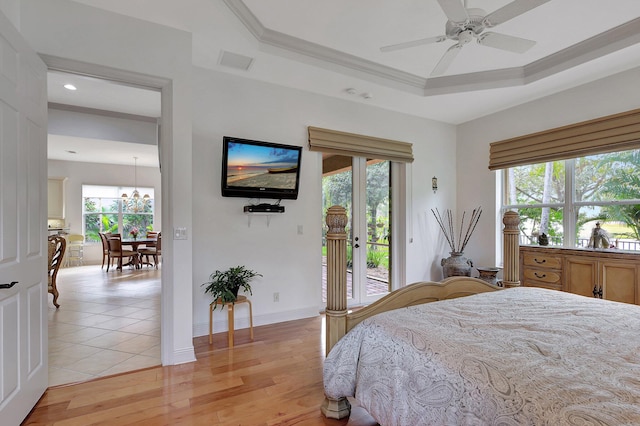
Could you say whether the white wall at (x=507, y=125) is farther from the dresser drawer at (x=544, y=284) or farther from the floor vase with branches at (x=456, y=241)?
the dresser drawer at (x=544, y=284)

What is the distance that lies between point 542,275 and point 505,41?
2.57 metres

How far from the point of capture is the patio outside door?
4.22 meters

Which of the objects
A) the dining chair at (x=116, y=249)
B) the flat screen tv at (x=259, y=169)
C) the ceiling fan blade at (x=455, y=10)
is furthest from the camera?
the dining chair at (x=116, y=249)

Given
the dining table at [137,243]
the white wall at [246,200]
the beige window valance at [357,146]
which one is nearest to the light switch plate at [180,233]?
the white wall at [246,200]

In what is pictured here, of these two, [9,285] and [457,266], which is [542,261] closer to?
[457,266]

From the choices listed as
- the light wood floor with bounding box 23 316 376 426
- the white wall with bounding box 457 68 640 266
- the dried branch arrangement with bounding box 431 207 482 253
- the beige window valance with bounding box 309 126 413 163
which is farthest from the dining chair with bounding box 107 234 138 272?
the white wall with bounding box 457 68 640 266

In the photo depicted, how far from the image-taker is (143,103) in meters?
4.47

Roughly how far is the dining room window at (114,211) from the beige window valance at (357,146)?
22.4 ft

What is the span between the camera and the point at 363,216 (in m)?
4.32

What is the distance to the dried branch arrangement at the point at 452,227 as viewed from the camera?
4.73 metres

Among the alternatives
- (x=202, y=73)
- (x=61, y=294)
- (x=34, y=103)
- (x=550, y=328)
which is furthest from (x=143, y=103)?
(x=550, y=328)

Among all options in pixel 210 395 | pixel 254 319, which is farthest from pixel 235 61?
pixel 210 395

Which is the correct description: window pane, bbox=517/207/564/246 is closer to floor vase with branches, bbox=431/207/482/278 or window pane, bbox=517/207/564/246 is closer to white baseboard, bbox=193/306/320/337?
floor vase with branches, bbox=431/207/482/278

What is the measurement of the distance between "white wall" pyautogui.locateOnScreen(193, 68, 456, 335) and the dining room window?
21.3ft
